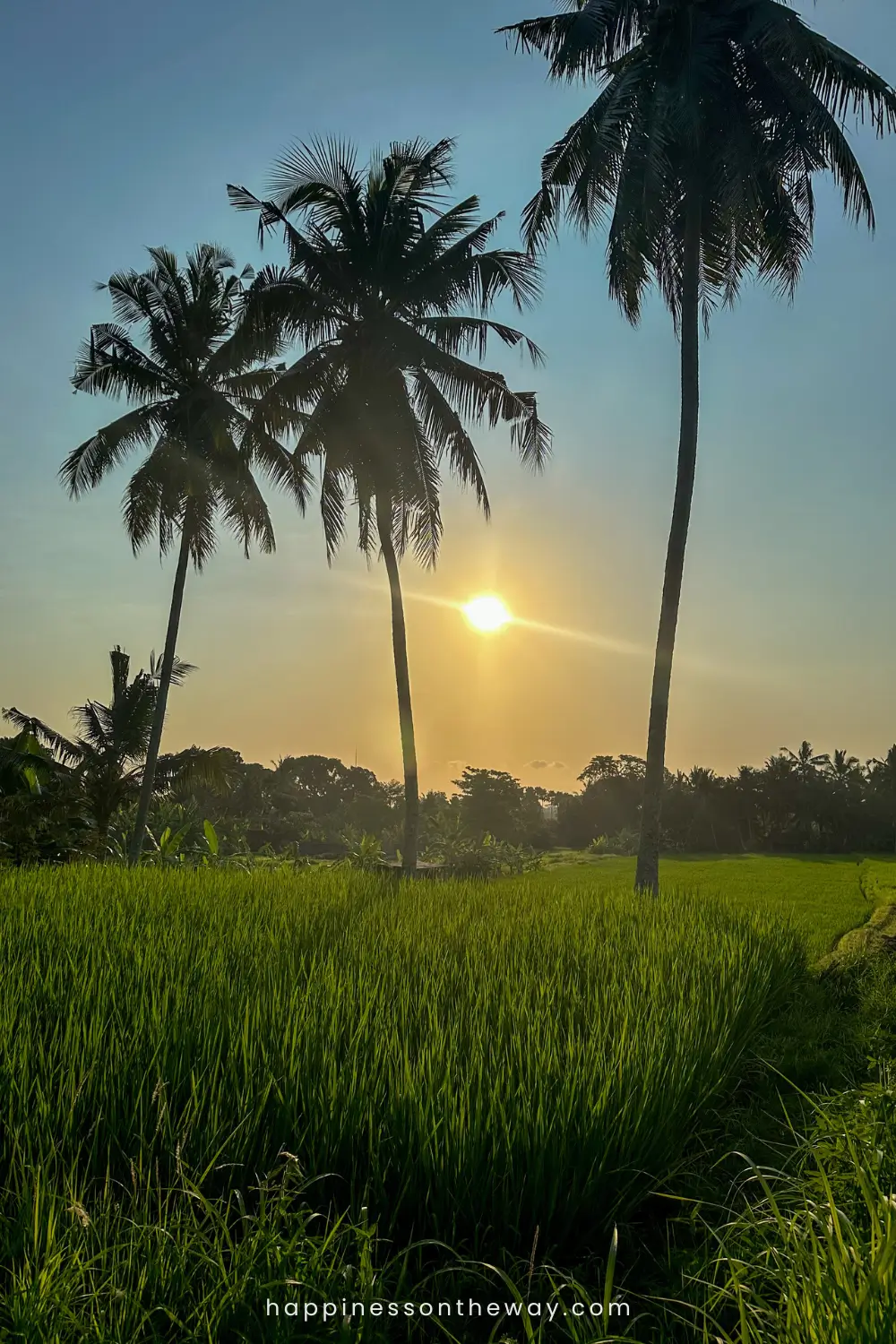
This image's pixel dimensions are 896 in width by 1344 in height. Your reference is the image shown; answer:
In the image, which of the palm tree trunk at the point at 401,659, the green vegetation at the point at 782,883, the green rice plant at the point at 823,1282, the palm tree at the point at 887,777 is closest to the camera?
the green rice plant at the point at 823,1282

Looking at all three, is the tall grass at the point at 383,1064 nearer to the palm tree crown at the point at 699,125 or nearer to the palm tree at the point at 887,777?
the palm tree crown at the point at 699,125

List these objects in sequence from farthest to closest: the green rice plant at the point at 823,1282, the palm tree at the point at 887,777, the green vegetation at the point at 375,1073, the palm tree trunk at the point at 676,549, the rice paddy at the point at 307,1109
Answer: the palm tree at the point at 887,777, the palm tree trunk at the point at 676,549, the green vegetation at the point at 375,1073, the rice paddy at the point at 307,1109, the green rice plant at the point at 823,1282

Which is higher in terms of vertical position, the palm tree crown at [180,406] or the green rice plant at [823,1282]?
the palm tree crown at [180,406]

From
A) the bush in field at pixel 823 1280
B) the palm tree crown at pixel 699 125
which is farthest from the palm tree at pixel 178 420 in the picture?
the bush in field at pixel 823 1280

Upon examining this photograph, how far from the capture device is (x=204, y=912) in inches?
316

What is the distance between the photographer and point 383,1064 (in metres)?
3.29

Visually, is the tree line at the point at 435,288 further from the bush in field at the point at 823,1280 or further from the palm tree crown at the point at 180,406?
the bush in field at the point at 823,1280

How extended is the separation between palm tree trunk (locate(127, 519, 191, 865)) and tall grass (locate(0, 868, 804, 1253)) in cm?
1030

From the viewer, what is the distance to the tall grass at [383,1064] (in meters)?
2.83

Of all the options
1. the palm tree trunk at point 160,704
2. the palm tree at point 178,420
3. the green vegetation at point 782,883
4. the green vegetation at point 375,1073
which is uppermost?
the palm tree at point 178,420

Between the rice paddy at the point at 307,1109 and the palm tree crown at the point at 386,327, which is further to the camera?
the palm tree crown at the point at 386,327

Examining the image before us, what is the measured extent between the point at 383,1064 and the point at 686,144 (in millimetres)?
12996

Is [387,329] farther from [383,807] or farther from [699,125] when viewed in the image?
[383,807]

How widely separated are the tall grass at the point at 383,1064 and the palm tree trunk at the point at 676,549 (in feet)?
15.8
